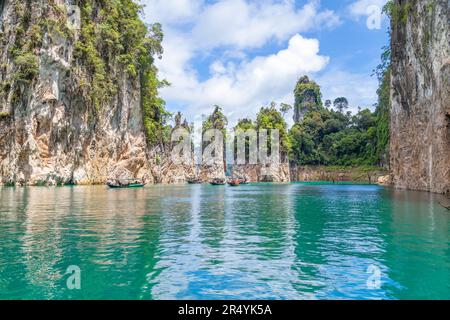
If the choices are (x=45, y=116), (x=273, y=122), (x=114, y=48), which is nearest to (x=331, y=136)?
(x=273, y=122)

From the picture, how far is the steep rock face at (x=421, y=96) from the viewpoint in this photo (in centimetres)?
3030

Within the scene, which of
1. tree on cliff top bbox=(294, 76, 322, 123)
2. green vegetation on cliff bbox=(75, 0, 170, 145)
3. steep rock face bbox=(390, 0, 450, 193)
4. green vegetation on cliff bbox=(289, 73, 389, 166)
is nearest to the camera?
steep rock face bbox=(390, 0, 450, 193)

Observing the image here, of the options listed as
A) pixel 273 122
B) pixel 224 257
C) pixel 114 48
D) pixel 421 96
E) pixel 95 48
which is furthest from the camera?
pixel 273 122

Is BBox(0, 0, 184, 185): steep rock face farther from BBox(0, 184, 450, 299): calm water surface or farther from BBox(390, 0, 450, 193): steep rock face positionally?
BBox(390, 0, 450, 193): steep rock face

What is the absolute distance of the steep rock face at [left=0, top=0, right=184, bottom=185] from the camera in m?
46.4

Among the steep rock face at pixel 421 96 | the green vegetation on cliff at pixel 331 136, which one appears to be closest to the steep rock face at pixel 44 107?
the steep rock face at pixel 421 96

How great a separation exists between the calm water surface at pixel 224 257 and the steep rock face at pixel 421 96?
16.2 m

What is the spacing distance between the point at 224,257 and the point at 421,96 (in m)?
35.2

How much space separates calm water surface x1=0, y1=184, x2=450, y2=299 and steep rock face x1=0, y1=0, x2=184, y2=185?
30.8 meters

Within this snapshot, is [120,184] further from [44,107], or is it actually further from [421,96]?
[421,96]

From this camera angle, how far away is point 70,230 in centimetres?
1497

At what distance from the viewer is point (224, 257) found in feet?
35.7

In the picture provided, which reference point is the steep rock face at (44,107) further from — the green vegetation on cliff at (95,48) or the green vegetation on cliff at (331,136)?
the green vegetation on cliff at (331,136)

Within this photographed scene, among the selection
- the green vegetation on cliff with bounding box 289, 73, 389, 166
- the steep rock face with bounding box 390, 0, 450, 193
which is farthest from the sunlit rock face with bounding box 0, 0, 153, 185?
the green vegetation on cliff with bounding box 289, 73, 389, 166
